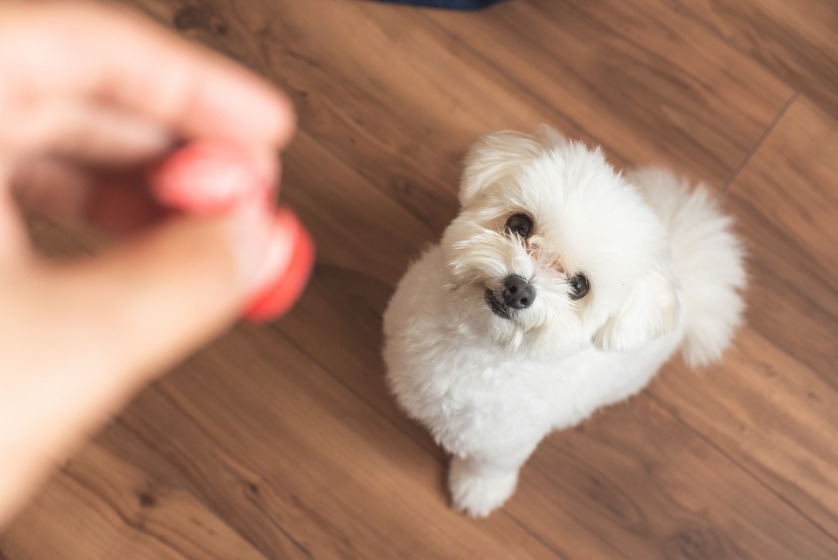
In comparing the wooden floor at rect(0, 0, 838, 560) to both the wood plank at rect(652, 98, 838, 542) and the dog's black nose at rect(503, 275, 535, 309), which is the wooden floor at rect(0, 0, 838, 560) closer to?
the wood plank at rect(652, 98, 838, 542)

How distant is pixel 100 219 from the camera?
1.49 ft

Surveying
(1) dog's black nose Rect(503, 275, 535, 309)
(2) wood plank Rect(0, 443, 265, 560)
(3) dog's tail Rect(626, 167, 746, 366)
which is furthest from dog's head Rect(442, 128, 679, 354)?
(2) wood plank Rect(0, 443, 265, 560)

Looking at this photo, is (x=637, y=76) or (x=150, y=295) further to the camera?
(x=637, y=76)

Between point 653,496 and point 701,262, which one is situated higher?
point 701,262

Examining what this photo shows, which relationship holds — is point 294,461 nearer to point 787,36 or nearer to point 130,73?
point 130,73

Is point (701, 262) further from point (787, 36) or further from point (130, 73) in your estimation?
point (130, 73)

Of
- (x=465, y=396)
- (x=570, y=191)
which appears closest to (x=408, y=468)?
(x=465, y=396)

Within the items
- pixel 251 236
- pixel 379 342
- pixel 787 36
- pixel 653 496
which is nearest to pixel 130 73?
pixel 251 236

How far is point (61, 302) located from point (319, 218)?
0.94m

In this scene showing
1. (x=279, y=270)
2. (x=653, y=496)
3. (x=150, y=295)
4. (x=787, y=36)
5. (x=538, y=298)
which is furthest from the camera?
(x=787, y=36)

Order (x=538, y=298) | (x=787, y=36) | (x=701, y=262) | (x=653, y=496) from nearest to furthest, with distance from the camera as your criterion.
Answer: (x=538, y=298)
(x=701, y=262)
(x=653, y=496)
(x=787, y=36)

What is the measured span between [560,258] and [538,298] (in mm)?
59

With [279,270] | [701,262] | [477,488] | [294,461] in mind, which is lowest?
[294,461]

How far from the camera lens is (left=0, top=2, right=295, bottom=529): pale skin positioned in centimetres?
29
